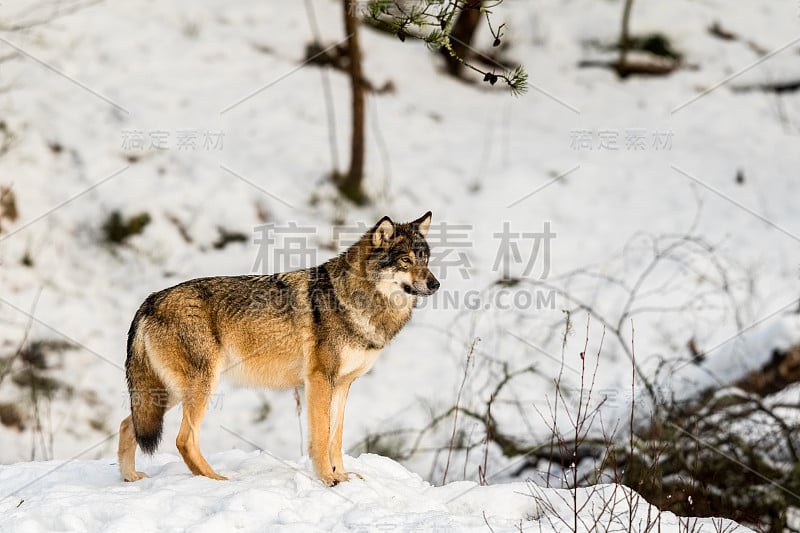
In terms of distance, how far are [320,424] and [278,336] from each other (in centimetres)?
69

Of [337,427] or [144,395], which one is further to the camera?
[337,427]

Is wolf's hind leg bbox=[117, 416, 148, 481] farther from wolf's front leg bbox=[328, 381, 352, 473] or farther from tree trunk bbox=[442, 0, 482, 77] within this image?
tree trunk bbox=[442, 0, 482, 77]

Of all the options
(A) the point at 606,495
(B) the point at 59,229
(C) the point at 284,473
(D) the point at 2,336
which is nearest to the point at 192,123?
(B) the point at 59,229

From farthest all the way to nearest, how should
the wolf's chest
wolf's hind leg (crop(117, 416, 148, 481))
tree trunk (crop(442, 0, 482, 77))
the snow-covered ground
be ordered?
tree trunk (crop(442, 0, 482, 77)), the snow-covered ground, the wolf's chest, wolf's hind leg (crop(117, 416, 148, 481))

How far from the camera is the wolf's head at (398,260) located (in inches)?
231

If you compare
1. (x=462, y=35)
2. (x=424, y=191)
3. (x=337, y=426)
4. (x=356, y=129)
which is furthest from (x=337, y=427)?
(x=462, y=35)

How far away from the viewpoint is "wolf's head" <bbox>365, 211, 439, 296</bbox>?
231 inches

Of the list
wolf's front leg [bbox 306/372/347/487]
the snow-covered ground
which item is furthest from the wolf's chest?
the snow-covered ground

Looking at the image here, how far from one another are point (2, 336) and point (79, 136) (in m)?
3.30

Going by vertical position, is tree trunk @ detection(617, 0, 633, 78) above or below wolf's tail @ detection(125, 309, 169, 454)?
above

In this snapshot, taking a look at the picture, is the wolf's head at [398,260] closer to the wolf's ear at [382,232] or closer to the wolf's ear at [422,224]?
the wolf's ear at [382,232]

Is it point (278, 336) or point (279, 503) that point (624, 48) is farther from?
point (279, 503)

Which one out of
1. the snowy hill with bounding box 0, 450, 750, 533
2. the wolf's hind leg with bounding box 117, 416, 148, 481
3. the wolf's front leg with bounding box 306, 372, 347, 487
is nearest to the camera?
the snowy hill with bounding box 0, 450, 750, 533

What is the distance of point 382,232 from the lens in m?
5.90
